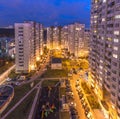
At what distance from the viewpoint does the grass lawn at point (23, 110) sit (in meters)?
42.8

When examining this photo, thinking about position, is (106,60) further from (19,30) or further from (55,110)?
(19,30)

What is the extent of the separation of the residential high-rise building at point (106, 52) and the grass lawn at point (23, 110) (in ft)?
51.5

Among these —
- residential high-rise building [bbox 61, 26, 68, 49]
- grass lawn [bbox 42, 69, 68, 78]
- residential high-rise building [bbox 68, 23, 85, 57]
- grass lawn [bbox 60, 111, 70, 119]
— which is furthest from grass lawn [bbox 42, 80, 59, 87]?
residential high-rise building [bbox 61, 26, 68, 49]

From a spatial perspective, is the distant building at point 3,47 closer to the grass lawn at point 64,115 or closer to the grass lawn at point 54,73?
the grass lawn at point 54,73

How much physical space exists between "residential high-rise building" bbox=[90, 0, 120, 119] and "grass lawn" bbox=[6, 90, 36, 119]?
618 inches

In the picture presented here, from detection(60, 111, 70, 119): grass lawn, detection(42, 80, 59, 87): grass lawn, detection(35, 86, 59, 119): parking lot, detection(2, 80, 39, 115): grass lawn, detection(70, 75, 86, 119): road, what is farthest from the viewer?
detection(42, 80, 59, 87): grass lawn

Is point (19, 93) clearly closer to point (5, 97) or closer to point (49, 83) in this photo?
point (5, 97)

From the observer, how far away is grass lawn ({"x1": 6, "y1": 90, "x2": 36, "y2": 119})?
4281 centimetres

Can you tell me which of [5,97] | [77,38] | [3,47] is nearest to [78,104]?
[5,97]

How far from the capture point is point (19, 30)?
264ft

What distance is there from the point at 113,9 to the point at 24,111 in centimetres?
2572

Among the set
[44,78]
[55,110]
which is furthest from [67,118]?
[44,78]

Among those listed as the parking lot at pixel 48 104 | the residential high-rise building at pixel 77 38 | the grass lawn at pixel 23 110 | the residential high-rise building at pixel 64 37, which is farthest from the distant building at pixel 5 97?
the residential high-rise building at pixel 64 37

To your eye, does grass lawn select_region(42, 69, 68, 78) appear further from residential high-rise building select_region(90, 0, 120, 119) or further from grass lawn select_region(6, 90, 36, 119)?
grass lawn select_region(6, 90, 36, 119)
